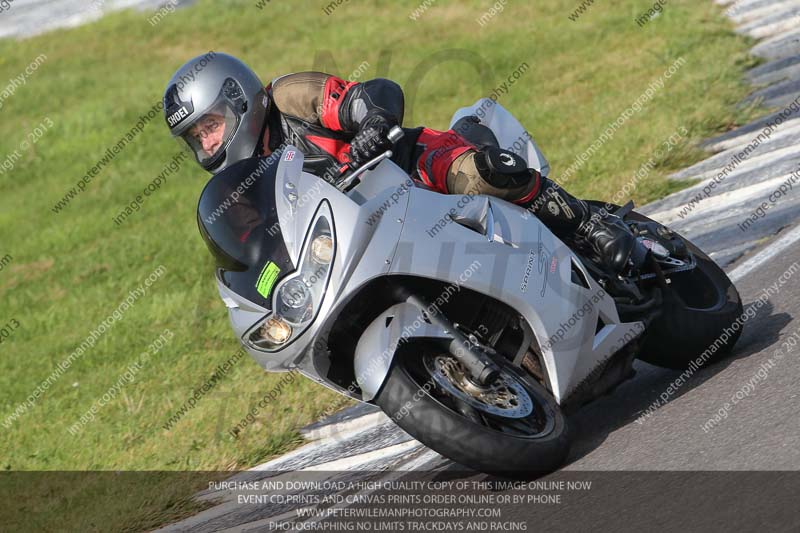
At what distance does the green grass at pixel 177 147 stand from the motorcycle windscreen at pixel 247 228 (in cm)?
99

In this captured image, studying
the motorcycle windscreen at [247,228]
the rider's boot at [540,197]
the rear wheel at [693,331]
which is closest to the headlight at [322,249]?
the motorcycle windscreen at [247,228]

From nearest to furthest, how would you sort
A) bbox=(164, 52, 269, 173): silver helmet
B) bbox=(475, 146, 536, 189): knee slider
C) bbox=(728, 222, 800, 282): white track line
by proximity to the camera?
bbox=(475, 146, 536, 189): knee slider, bbox=(164, 52, 269, 173): silver helmet, bbox=(728, 222, 800, 282): white track line

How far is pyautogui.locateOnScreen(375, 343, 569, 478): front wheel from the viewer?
4.07 m

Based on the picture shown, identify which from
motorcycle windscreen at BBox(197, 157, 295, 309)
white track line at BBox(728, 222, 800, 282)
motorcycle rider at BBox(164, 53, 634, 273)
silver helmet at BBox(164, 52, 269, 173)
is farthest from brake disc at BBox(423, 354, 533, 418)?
white track line at BBox(728, 222, 800, 282)

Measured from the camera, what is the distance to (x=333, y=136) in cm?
538

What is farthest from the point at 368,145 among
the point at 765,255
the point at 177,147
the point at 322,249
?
the point at 177,147

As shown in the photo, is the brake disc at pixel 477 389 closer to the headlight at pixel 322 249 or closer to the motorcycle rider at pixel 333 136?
the headlight at pixel 322 249

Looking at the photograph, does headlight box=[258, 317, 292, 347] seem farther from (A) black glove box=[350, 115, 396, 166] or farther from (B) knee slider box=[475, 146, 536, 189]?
(B) knee slider box=[475, 146, 536, 189]

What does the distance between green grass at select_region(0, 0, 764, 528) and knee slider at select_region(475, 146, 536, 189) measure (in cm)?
61

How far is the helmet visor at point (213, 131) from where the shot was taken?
5.07 m

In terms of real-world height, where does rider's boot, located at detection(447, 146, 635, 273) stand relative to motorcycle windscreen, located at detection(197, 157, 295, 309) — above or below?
below

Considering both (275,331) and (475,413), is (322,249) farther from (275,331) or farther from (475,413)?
(475,413)

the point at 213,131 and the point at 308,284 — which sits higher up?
the point at 213,131

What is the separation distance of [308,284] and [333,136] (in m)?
1.41
